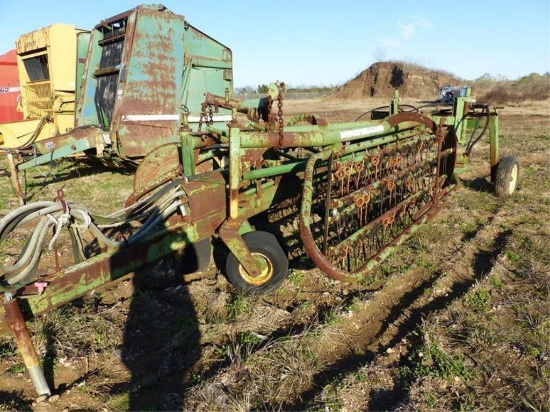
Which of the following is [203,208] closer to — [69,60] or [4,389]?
[4,389]

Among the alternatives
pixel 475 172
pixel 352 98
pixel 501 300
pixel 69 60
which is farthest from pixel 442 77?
pixel 501 300

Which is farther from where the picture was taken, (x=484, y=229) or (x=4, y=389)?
(x=484, y=229)

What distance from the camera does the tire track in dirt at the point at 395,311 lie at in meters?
2.62

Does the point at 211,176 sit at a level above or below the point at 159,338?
above

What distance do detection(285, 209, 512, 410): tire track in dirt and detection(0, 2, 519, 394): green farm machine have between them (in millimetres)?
320

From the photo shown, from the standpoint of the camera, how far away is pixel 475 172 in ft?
25.7

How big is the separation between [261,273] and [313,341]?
2.79 feet

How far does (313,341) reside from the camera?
2.78 m

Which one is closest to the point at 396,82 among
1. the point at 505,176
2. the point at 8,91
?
the point at 8,91

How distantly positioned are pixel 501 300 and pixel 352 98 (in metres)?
38.4

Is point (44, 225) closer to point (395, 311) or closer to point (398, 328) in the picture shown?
point (398, 328)

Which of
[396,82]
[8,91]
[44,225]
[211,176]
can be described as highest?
[396,82]

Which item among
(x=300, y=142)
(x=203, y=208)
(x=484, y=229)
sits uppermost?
(x=300, y=142)

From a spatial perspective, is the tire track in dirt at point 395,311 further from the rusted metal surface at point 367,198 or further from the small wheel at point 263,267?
the small wheel at point 263,267
